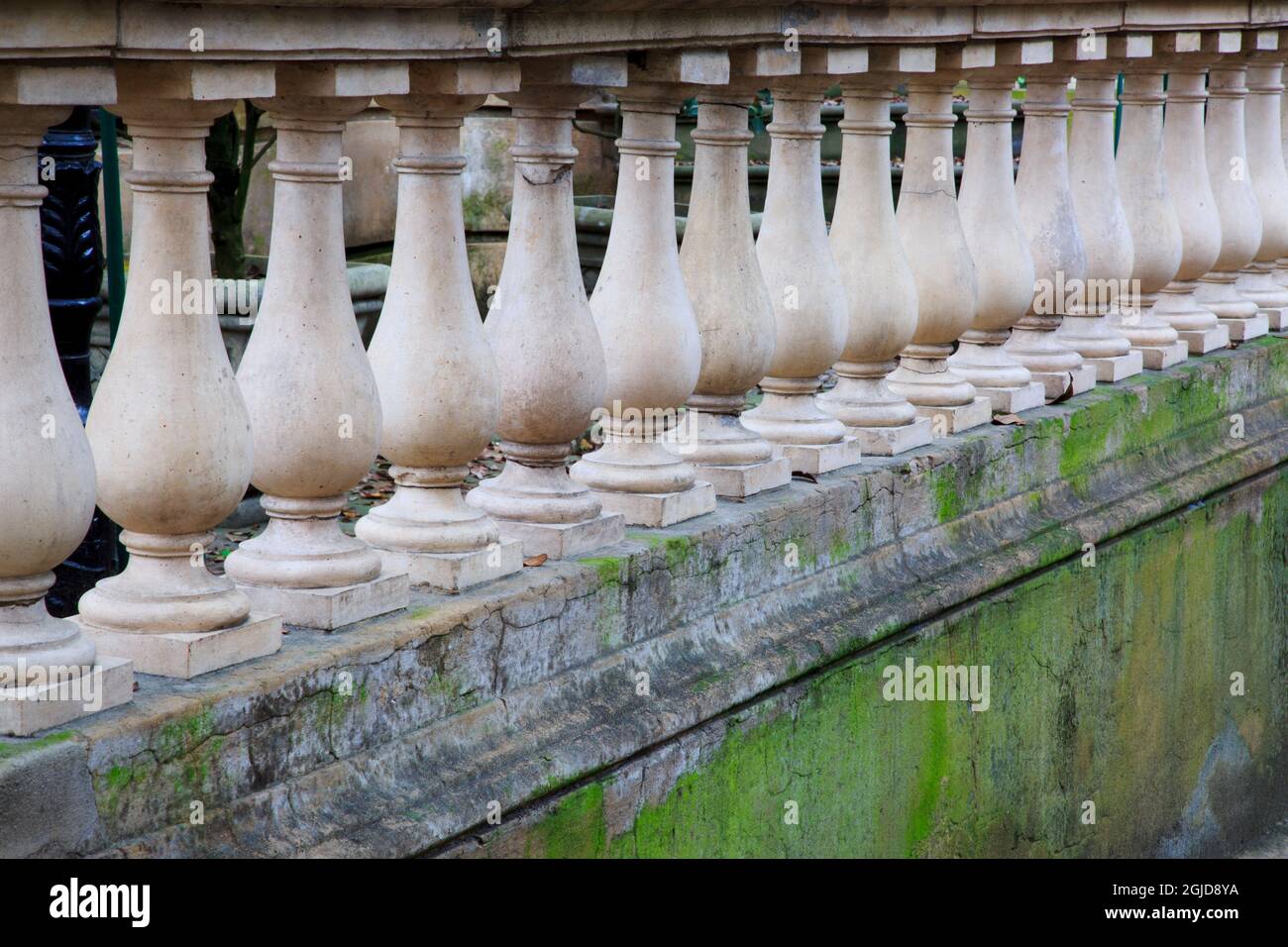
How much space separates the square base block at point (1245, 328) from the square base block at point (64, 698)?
4215mm

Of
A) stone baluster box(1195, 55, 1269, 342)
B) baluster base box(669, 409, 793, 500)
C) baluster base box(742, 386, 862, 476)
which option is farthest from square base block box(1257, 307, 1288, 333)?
baluster base box(669, 409, 793, 500)

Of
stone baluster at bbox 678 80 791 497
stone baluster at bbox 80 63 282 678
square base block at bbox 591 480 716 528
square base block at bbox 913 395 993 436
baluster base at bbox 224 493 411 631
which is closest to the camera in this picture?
stone baluster at bbox 80 63 282 678

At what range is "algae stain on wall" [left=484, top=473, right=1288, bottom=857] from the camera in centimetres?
348

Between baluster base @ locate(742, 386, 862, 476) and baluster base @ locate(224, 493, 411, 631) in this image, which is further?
baluster base @ locate(742, 386, 862, 476)

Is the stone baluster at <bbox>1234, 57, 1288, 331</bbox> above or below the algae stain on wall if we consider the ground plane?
above

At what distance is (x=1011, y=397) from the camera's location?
15.4 feet

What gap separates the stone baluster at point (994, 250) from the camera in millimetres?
4574

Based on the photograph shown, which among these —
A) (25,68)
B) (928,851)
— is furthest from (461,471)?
(928,851)

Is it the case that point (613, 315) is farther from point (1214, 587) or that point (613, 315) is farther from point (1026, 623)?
point (1214, 587)

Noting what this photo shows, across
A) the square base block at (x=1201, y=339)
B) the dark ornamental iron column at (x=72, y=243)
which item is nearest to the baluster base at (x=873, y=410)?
the dark ornamental iron column at (x=72, y=243)

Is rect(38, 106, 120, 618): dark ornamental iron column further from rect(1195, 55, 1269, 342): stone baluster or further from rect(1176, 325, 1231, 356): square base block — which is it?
rect(1195, 55, 1269, 342): stone baluster

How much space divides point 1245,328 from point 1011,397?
64.3 inches

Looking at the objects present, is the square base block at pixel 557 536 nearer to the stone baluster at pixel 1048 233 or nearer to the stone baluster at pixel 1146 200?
the stone baluster at pixel 1048 233

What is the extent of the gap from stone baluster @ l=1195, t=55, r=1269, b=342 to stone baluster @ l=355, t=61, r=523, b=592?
11.0ft
